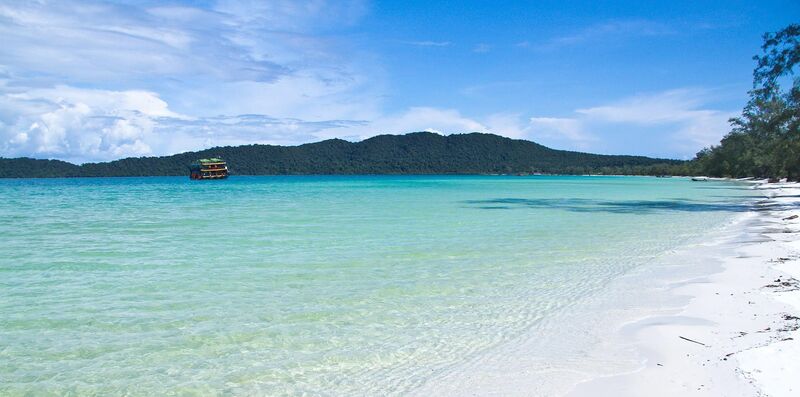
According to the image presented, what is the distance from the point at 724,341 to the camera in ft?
20.1

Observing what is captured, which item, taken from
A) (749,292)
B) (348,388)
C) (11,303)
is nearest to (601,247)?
(749,292)

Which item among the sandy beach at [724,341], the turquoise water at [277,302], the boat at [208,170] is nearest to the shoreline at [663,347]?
the sandy beach at [724,341]

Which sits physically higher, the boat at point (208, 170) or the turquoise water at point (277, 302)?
the boat at point (208, 170)

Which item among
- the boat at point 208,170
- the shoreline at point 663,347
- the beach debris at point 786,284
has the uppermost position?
the boat at point 208,170

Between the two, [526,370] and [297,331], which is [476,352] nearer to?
[526,370]

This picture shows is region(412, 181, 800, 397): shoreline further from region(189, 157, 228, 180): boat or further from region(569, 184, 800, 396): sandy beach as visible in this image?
region(189, 157, 228, 180): boat

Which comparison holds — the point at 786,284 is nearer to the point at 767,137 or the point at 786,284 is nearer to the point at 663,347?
the point at 663,347

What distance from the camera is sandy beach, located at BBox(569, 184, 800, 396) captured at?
4875mm

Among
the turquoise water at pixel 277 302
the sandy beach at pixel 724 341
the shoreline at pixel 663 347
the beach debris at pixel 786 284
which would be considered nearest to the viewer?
the sandy beach at pixel 724 341

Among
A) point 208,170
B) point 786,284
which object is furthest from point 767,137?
point 208,170

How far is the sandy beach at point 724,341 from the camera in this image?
4.88 metres

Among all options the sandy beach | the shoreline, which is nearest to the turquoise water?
the shoreline

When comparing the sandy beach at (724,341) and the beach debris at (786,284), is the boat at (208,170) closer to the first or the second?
the sandy beach at (724,341)

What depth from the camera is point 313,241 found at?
16234mm
